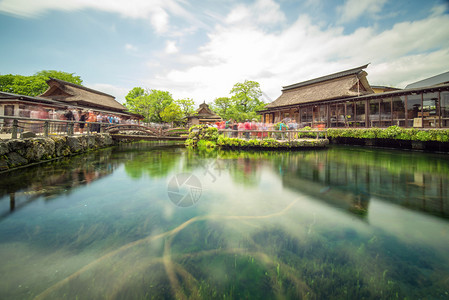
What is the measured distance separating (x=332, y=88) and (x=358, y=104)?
4.52 m

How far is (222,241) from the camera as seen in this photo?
356 centimetres

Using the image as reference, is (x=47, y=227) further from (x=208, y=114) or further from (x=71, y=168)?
(x=208, y=114)

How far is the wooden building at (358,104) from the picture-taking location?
52.3 ft

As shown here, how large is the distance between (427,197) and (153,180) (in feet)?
29.0

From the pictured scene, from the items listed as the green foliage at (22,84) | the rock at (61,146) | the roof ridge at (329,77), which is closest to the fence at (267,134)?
the roof ridge at (329,77)

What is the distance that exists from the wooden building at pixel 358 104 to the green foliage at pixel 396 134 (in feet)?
3.83

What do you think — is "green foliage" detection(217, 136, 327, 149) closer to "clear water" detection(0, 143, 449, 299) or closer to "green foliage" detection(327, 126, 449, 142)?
"green foliage" detection(327, 126, 449, 142)

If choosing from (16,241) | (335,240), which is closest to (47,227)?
(16,241)

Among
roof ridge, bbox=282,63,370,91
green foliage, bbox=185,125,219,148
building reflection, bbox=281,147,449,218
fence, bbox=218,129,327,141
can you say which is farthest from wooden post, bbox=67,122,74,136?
roof ridge, bbox=282,63,370,91

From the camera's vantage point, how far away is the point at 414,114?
18.7m

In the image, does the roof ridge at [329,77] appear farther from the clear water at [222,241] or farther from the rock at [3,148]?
the rock at [3,148]

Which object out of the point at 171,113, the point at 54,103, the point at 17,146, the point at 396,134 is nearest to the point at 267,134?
the point at 396,134

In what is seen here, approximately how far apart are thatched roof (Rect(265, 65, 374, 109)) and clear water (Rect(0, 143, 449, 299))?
1881 centimetres

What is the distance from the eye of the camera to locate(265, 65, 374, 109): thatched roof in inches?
908
